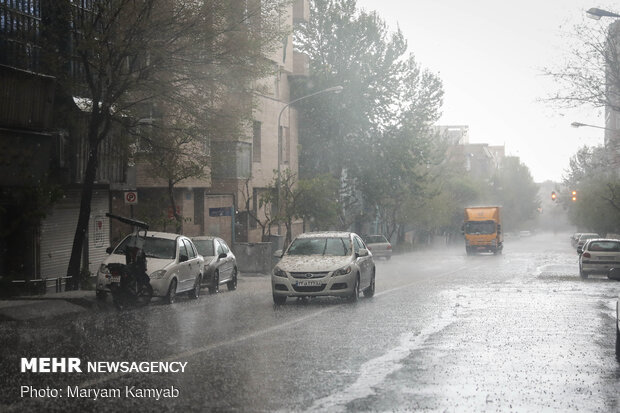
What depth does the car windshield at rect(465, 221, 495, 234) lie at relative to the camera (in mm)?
66875

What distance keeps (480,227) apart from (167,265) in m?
48.3

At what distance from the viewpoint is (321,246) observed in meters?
21.7

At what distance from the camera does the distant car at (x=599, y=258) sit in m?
33.8

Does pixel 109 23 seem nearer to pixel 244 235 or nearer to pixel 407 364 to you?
pixel 407 364

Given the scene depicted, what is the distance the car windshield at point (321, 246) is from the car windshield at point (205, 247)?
5.19 metres

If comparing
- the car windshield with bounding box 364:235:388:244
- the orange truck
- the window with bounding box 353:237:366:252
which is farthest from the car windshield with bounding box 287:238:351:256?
the orange truck

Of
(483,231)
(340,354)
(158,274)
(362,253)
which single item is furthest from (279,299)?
(483,231)

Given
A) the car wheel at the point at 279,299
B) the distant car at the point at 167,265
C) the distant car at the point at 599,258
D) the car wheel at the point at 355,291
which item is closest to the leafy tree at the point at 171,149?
the distant car at the point at 167,265

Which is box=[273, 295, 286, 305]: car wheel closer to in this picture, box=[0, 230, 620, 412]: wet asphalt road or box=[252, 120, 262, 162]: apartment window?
box=[0, 230, 620, 412]: wet asphalt road

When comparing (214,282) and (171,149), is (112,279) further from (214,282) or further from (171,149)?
(214,282)

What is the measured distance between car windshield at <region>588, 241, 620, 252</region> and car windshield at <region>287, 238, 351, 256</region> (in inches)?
623

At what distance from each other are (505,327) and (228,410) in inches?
328

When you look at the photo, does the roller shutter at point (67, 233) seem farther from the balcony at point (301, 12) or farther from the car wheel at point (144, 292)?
Answer: the balcony at point (301, 12)

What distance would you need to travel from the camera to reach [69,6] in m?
22.2
